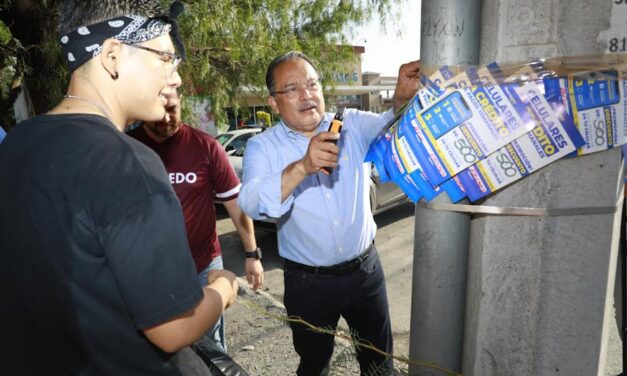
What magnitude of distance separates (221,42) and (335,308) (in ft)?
15.1

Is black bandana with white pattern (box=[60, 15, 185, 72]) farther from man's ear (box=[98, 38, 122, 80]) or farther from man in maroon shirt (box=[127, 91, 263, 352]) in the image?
man in maroon shirt (box=[127, 91, 263, 352])

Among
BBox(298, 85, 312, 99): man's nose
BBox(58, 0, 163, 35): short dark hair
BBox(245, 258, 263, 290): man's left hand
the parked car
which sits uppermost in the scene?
BBox(58, 0, 163, 35): short dark hair

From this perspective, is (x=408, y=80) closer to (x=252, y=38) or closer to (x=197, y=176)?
(x=197, y=176)

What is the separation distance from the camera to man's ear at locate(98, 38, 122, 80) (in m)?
1.16

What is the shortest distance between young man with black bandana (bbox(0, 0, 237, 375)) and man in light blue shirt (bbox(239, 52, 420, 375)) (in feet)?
3.33

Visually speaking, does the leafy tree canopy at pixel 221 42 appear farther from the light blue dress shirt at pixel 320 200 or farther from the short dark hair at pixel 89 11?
the short dark hair at pixel 89 11

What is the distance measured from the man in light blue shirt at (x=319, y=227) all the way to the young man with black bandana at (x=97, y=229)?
40.0 inches

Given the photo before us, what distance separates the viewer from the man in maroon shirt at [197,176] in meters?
2.65

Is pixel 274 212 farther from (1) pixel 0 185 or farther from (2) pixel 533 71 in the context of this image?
(2) pixel 533 71

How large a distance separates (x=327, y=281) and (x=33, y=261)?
146cm

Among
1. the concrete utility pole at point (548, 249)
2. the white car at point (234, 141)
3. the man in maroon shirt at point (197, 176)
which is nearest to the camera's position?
the concrete utility pole at point (548, 249)

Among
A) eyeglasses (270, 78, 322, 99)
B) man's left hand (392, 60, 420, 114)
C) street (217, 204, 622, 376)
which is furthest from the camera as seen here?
street (217, 204, 622, 376)

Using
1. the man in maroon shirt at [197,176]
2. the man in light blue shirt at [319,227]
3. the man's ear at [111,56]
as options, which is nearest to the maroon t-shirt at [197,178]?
the man in maroon shirt at [197,176]

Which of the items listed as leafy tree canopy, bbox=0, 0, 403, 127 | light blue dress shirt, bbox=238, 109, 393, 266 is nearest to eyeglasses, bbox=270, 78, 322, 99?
light blue dress shirt, bbox=238, 109, 393, 266
